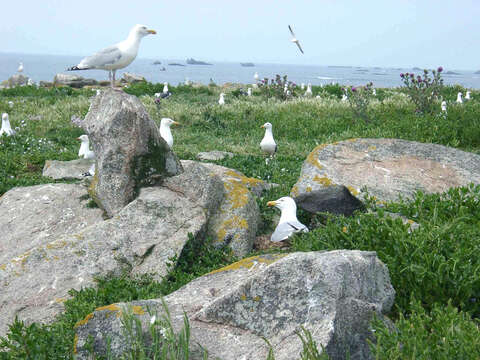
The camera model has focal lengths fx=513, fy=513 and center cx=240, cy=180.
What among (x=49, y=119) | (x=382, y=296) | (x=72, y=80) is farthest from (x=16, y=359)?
(x=72, y=80)

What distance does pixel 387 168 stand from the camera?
7840mm

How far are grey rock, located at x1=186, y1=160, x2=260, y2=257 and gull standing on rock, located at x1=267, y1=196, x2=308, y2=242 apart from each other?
13.1 inches

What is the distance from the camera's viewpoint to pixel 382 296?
4066mm

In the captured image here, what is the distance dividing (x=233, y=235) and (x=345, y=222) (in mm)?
1663

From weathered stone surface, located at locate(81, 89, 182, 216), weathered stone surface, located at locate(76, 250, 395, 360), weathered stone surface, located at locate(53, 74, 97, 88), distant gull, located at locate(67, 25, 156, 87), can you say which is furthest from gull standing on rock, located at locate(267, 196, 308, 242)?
weathered stone surface, located at locate(53, 74, 97, 88)

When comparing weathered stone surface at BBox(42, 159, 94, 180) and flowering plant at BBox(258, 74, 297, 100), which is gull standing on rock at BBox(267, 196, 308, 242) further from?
flowering plant at BBox(258, 74, 297, 100)

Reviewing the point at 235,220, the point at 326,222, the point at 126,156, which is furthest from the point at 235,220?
the point at 126,156

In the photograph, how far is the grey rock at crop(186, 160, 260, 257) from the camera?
6.73 metres

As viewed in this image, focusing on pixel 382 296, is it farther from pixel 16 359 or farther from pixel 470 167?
pixel 470 167

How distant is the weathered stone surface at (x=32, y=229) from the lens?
5836mm

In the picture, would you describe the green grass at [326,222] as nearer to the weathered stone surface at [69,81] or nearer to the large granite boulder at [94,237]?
the large granite boulder at [94,237]

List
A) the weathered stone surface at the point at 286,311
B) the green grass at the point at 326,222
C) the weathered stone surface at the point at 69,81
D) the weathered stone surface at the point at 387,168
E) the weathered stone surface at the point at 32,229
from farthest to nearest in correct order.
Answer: the weathered stone surface at the point at 69,81 → the weathered stone surface at the point at 387,168 → the weathered stone surface at the point at 32,229 → the green grass at the point at 326,222 → the weathered stone surface at the point at 286,311

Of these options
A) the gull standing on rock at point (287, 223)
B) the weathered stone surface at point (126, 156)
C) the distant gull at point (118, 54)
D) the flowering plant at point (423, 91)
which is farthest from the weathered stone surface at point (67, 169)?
the flowering plant at point (423, 91)

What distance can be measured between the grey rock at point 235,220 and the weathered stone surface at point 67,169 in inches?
135
